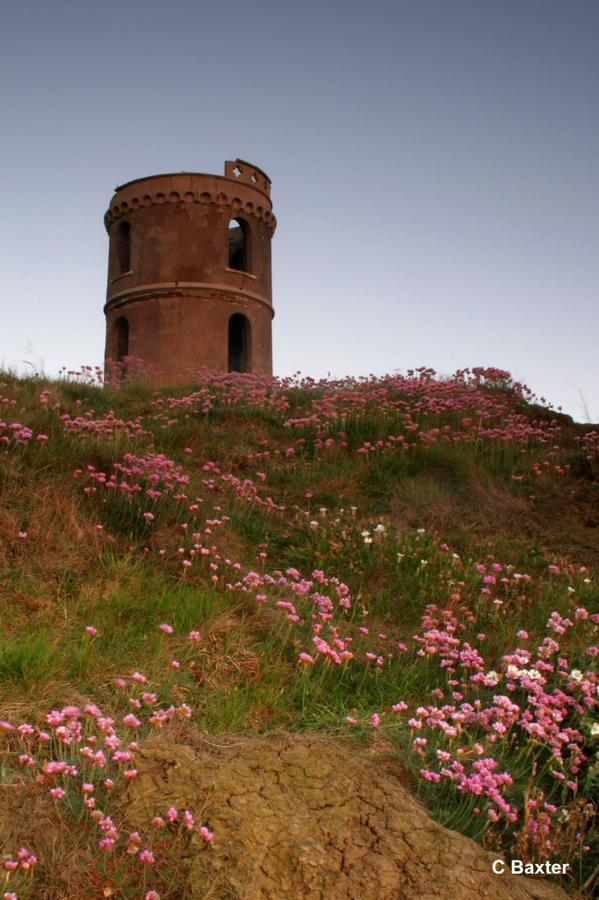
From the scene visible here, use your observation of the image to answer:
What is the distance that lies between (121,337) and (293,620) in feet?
70.5

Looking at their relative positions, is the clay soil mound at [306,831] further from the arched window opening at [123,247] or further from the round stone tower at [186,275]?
the arched window opening at [123,247]

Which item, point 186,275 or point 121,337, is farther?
point 121,337

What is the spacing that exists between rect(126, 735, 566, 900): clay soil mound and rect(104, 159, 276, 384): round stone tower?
19450mm

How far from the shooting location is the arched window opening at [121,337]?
2444 cm

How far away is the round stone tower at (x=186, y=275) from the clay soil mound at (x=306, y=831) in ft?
63.8

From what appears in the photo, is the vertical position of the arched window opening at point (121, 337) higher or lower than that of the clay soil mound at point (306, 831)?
higher

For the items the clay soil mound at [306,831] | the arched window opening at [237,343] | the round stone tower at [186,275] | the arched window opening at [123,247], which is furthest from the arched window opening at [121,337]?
the clay soil mound at [306,831]

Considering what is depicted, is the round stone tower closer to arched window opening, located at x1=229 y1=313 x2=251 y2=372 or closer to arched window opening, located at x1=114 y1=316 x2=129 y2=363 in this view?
arched window opening, located at x1=114 y1=316 x2=129 y2=363

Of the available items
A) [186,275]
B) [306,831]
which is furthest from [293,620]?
[186,275]

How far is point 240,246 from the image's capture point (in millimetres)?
26547

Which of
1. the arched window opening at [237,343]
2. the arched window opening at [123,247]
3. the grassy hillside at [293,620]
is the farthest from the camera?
the arched window opening at [237,343]

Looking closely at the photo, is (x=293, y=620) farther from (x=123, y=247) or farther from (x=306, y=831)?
(x=123, y=247)

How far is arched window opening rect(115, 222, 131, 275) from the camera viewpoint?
24.8 metres

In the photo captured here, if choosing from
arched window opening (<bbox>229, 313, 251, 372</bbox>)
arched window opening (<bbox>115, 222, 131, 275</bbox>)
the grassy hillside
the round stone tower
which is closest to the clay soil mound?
the grassy hillside
